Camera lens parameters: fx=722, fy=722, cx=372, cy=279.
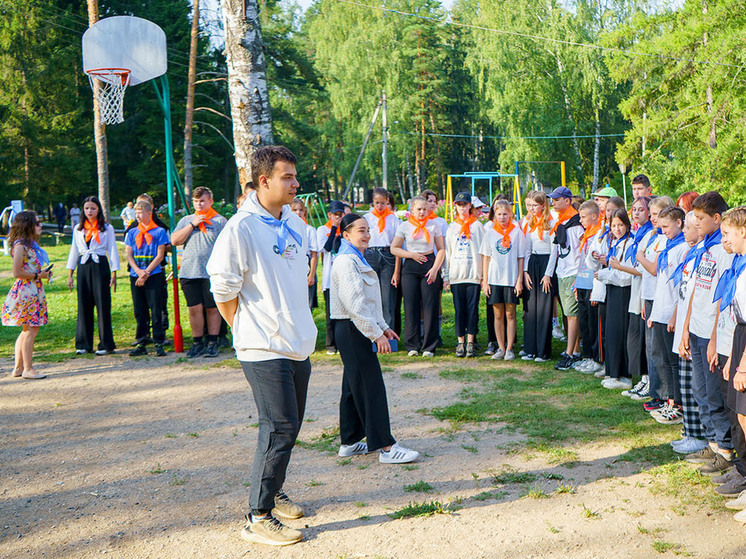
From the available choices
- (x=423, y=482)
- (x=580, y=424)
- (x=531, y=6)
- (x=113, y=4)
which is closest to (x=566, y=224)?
(x=580, y=424)

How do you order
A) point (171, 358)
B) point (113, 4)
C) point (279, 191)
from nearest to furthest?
point (279, 191) → point (171, 358) → point (113, 4)

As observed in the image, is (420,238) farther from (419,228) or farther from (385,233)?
(385,233)

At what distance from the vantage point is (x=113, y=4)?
3697 centimetres

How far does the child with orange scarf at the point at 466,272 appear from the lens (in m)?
9.15

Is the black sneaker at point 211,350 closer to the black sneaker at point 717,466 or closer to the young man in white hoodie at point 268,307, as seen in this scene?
the young man in white hoodie at point 268,307

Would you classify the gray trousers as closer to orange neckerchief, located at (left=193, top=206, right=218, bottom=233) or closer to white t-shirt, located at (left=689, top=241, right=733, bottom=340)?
white t-shirt, located at (left=689, top=241, right=733, bottom=340)

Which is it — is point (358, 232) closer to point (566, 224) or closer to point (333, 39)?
point (566, 224)

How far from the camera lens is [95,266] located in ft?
31.8

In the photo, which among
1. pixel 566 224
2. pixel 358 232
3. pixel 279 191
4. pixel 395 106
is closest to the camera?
pixel 279 191

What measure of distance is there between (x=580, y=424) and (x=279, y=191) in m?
3.60

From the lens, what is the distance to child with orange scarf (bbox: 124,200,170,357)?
9.53 m

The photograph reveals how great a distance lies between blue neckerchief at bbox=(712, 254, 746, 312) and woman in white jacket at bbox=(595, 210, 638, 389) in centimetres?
231

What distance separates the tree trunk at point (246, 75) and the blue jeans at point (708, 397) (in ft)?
20.3

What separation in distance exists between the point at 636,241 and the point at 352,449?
3443 mm
